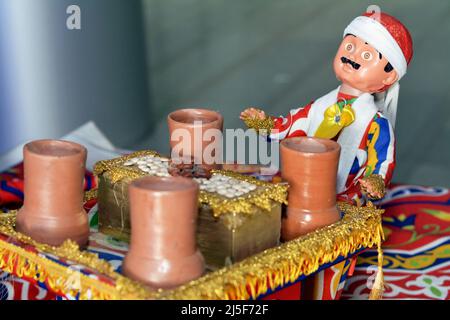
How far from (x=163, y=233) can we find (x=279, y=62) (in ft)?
12.0

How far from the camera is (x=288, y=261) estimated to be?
1.38m

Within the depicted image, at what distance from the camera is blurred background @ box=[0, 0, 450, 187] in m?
2.73

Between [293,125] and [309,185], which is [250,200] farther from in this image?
[293,125]

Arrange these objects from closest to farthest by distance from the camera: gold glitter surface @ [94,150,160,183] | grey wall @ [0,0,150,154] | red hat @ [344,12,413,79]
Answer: gold glitter surface @ [94,150,160,183], red hat @ [344,12,413,79], grey wall @ [0,0,150,154]

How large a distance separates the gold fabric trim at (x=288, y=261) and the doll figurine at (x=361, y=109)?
0.17 m

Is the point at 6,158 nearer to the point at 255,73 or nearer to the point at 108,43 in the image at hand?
the point at 108,43

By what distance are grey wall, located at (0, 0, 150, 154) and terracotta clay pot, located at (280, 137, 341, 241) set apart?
4.72 ft

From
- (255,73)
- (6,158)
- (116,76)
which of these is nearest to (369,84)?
(6,158)

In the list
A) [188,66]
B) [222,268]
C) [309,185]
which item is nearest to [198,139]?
[309,185]

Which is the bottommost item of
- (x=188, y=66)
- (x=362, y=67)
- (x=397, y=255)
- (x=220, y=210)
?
(x=397, y=255)

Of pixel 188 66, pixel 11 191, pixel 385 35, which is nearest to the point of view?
pixel 385 35

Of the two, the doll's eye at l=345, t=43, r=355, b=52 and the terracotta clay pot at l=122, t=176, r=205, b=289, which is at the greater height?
the doll's eye at l=345, t=43, r=355, b=52

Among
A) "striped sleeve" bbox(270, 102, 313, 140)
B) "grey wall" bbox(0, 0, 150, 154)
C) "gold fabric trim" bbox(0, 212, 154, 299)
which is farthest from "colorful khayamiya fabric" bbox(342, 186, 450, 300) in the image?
"grey wall" bbox(0, 0, 150, 154)

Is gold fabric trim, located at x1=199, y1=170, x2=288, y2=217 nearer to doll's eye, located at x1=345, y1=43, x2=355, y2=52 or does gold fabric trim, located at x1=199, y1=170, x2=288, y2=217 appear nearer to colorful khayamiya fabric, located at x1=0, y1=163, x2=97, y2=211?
doll's eye, located at x1=345, y1=43, x2=355, y2=52
